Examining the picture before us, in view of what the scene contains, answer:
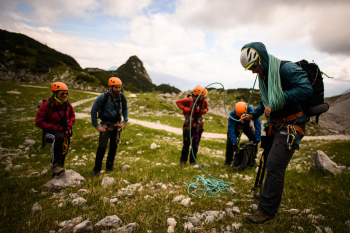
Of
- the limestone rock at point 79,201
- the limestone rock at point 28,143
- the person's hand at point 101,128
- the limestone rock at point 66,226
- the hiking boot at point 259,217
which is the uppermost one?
the person's hand at point 101,128

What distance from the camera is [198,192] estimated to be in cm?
464

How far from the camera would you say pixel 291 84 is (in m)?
3.14

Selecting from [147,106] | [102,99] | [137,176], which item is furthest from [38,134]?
[147,106]

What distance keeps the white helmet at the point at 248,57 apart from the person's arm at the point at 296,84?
0.62 metres

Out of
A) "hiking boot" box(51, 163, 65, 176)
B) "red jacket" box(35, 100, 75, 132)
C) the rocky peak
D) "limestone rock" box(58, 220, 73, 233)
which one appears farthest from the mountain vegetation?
the rocky peak

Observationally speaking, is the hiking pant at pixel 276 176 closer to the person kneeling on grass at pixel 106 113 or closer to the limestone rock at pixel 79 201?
the limestone rock at pixel 79 201

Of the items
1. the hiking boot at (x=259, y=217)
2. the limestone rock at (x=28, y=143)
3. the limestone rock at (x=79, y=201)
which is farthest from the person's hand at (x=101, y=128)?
the limestone rock at (x=28, y=143)

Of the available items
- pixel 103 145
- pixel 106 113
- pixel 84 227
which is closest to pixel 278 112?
pixel 84 227

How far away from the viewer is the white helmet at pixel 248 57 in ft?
11.0

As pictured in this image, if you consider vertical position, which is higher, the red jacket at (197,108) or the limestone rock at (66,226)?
the red jacket at (197,108)

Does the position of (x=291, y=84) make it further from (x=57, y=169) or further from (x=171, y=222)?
(x=57, y=169)

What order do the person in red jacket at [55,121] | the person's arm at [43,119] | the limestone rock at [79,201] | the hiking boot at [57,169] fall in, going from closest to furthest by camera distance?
the limestone rock at [79,201] → the hiking boot at [57,169] → the person's arm at [43,119] → the person in red jacket at [55,121]

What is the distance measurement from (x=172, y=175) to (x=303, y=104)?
14.2ft

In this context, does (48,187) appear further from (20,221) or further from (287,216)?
(287,216)
